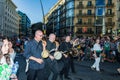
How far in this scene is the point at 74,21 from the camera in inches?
4040

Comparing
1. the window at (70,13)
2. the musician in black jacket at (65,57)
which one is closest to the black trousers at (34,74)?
the musician in black jacket at (65,57)

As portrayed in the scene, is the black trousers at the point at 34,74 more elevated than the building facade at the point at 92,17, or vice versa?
the building facade at the point at 92,17

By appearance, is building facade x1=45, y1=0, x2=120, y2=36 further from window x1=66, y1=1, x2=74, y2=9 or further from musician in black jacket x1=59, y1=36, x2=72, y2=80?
musician in black jacket x1=59, y1=36, x2=72, y2=80

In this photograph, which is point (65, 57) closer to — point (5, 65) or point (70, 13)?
point (5, 65)

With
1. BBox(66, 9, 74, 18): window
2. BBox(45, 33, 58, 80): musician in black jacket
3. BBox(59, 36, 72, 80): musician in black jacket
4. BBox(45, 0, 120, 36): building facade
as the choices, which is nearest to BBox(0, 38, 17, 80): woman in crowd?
BBox(45, 33, 58, 80): musician in black jacket

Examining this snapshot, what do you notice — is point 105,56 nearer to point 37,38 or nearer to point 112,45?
point 112,45

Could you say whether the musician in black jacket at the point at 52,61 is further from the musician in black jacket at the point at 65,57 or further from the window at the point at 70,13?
the window at the point at 70,13

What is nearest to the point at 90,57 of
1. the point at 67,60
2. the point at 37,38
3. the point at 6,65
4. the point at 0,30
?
the point at 67,60

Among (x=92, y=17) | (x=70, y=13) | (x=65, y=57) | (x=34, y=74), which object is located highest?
(x=70, y=13)

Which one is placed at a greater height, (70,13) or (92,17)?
(70,13)

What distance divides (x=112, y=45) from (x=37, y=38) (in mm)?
15567

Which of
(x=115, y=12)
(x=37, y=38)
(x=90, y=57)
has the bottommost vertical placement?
(x=90, y=57)

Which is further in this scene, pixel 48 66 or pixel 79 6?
pixel 79 6

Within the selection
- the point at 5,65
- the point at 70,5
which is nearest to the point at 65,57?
the point at 5,65
